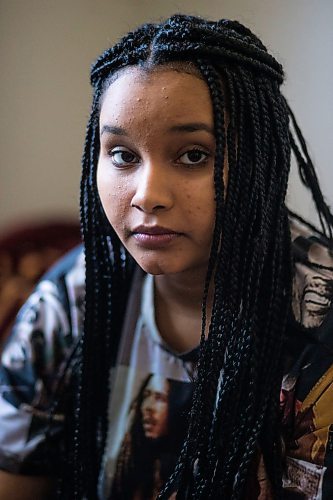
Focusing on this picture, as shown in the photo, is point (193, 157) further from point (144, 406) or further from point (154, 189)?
point (144, 406)

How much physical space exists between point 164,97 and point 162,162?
65 millimetres

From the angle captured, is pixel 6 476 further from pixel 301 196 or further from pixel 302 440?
pixel 301 196

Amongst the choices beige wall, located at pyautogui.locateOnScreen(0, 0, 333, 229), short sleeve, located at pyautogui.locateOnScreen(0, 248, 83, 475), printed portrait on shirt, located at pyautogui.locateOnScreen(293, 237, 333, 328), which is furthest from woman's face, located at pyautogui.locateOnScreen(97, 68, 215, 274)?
beige wall, located at pyautogui.locateOnScreen(0, 0, 333, 229)

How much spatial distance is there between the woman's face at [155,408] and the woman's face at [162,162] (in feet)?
0.65

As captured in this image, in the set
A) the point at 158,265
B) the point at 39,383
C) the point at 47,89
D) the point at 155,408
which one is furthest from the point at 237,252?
the point at 47,89

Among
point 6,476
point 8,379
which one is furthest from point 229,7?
point 6,476

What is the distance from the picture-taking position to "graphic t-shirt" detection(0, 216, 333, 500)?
74cm

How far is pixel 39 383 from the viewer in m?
0.93

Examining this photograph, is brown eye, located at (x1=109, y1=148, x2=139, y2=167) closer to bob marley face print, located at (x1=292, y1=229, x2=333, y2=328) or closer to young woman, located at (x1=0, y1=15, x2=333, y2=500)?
young woman, located at (x1=0, y1=15, x2=333, y2=500)

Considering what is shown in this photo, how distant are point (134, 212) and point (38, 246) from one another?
603 mm

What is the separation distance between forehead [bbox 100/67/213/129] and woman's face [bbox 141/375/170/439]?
0.35 metres

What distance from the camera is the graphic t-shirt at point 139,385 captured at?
745 mm

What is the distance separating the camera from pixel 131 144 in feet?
2.33

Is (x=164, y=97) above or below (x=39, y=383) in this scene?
above
